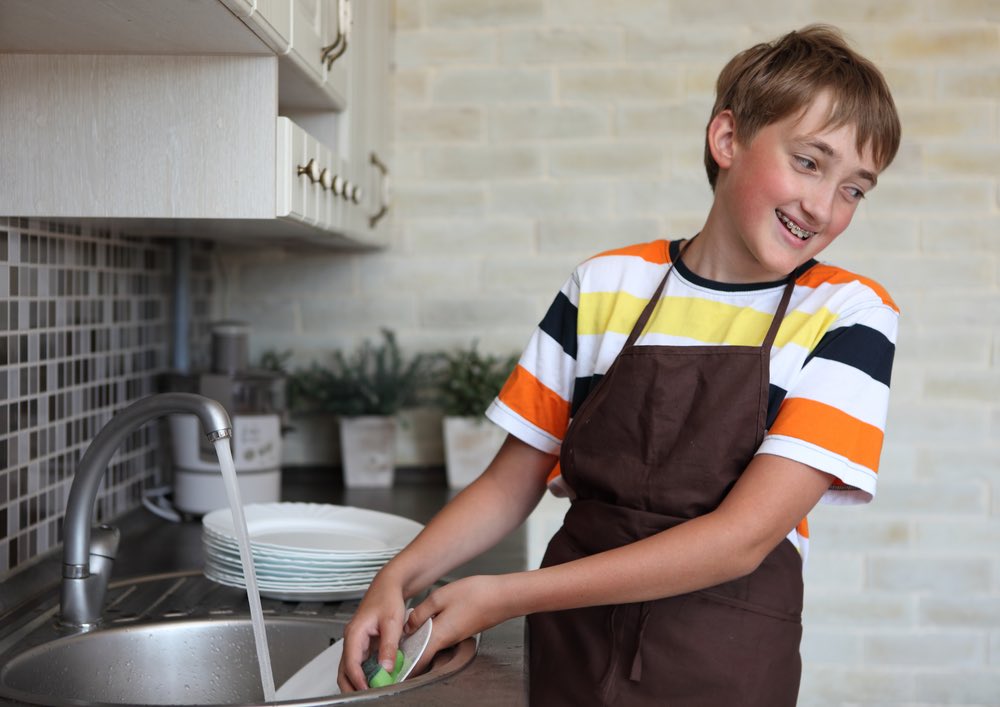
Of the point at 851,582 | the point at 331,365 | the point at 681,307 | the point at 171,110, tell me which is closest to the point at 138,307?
the point at 331,365

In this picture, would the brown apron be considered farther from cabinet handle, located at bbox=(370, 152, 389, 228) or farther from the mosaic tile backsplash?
cabinet handle, located at bbox=(370, 152, 389, 228)

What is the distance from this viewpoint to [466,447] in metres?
2.45

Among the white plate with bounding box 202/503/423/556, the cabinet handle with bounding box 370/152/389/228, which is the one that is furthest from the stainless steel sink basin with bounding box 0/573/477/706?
the cabinet handle with bounding box 370/152/389/228

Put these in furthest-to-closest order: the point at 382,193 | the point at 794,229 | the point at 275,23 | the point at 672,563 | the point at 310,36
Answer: the point at 382,193 < the point at 310,36 < the point at 275,23 < the point at 794,229 < the point at 672,563

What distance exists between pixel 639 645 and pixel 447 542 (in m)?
0.24

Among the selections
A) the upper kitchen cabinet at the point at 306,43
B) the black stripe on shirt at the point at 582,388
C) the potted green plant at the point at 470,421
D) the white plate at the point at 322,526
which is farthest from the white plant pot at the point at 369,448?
the black stripe on shirt at the point at 582,388

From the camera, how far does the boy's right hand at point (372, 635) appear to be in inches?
44.2

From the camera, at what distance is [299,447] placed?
2.62 m

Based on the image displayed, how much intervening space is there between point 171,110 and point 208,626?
633mm

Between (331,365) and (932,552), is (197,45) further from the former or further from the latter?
(932,552)

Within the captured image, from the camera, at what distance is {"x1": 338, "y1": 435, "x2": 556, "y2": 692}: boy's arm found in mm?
1142

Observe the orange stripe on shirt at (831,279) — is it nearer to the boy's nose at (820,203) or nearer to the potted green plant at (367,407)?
the boy's nose at (820,203)

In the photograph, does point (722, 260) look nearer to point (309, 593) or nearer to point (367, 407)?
point (309, 593)

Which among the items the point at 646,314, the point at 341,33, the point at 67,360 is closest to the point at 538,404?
the point at 646,314
